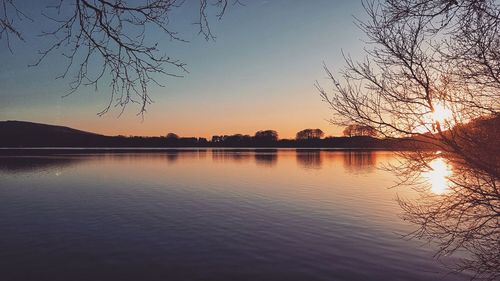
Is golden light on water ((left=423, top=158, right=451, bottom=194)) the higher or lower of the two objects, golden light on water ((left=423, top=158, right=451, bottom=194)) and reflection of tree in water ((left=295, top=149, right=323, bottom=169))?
the higher

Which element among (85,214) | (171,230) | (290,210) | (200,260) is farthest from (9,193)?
(200,260)

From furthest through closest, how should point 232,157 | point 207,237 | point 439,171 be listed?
1. point 232,157
2. point 207,237
3. point 439,171

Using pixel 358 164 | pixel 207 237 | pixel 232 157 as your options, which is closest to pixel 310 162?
pixel 358 164

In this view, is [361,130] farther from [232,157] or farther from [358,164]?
[232,157]

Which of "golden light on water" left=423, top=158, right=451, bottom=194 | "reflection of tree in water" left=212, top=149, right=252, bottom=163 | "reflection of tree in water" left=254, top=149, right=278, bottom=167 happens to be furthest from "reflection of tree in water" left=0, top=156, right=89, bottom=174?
"golden light on water" left=423, top=158, right=451, bottom=194

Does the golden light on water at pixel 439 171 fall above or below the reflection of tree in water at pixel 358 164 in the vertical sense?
above

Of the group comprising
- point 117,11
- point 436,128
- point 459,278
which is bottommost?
point 459,278

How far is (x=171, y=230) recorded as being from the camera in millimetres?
20125

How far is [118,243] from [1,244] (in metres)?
4.84

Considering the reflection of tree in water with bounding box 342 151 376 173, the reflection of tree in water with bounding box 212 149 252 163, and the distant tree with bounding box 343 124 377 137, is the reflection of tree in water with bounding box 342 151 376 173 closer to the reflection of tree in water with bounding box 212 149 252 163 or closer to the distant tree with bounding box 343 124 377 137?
the reflection of tree in water with bounding box 212 149 252 163

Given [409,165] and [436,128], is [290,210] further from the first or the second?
[436,128]

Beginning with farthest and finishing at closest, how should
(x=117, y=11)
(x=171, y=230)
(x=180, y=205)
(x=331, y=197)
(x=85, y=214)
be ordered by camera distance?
1. (x=331, y=197)
2. (x=180, y=205)
3. (x=85, y=214)
4. (x=171, y=230)
5. (x=117, y=11)

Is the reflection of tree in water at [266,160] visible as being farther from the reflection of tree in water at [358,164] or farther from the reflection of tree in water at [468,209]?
the reflection of tree in water at [468,209]

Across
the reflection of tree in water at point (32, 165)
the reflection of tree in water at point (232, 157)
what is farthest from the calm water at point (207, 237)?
the reflection of tree in water at point (232, 157)
